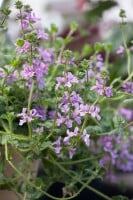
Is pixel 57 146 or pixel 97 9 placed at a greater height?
pixel 97 9

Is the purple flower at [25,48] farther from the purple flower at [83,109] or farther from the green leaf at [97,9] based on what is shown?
the green leaf at [97,9]

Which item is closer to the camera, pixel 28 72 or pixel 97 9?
pixel 28 72

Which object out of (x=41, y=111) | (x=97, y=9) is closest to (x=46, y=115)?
(x=41, y=111)

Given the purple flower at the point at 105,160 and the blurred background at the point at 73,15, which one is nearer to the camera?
the purple flower at the point at 105,160

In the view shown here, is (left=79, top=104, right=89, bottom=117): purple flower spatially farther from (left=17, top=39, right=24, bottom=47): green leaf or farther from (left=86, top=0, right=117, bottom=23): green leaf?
(left=86, top=0, right=117, bottom=23): green leaf

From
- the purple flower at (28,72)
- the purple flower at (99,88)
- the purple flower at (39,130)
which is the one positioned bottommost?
the purple flower at (39,130)

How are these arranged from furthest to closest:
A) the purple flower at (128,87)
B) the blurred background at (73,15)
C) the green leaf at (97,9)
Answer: the blurred background at (73,15), the green leaf at (97,9), the purple flower at (128,87)

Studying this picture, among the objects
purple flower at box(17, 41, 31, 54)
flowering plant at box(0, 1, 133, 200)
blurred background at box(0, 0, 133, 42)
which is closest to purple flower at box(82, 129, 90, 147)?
flowering plant at box(0, 1, 133, 200)

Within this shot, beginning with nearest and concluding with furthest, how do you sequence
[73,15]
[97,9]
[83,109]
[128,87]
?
[83,109] → [128,87] → [97,9] → [73,15]

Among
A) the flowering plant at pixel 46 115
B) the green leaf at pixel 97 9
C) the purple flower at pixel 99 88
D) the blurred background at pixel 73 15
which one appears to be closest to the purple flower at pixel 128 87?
the flowering plant at pixel 46 115

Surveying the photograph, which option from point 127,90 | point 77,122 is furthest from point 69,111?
point 127,90

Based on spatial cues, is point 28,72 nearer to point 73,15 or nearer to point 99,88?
point 99,88
